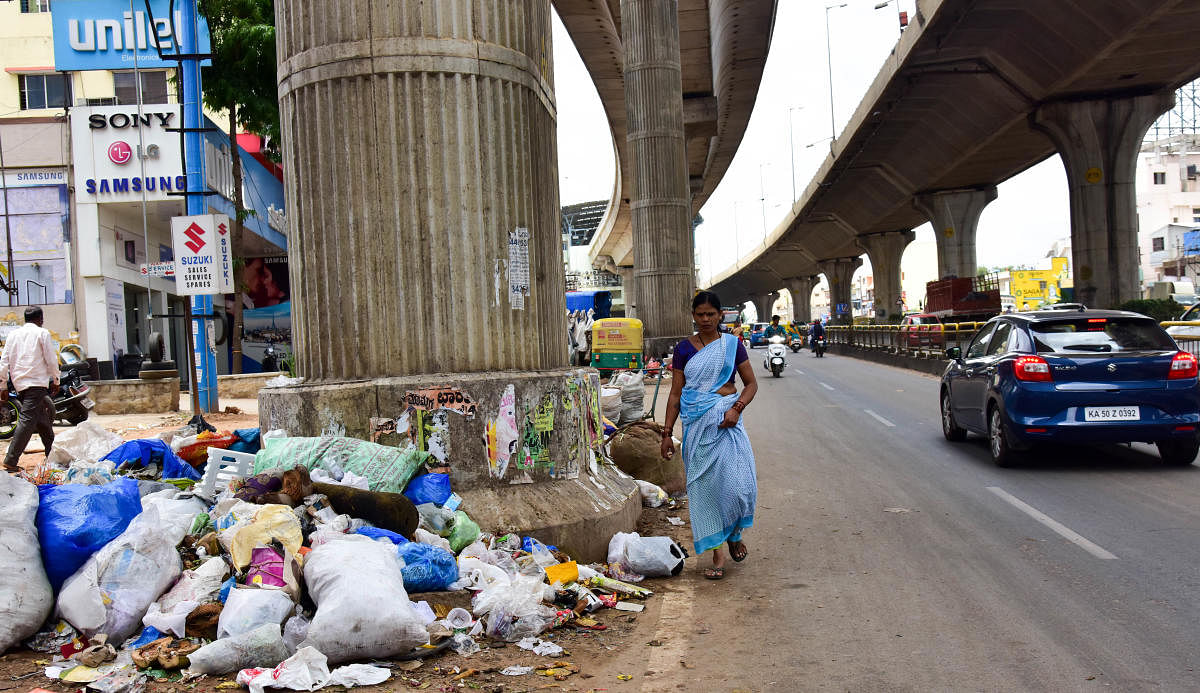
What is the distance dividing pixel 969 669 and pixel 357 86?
4.77 m

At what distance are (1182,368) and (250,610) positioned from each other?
887 centimetres

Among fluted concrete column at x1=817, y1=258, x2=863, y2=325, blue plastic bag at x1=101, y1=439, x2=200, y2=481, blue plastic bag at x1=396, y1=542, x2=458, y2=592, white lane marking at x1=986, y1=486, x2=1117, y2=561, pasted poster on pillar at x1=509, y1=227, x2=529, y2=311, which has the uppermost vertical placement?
fluted concrete column at x1=817, y1=258, x2=863, y2=325

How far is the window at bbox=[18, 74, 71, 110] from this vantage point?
1346 inches

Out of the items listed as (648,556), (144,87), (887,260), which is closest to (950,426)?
(648,556)

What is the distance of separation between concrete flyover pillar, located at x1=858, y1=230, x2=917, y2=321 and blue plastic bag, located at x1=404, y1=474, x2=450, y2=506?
73.1 m

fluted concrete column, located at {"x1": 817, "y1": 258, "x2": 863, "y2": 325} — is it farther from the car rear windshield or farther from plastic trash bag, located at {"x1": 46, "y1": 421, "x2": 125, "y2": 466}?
plastic trash bag, located at {"x1": 46, "y1": 421, "x2": 125, "y2": 466}

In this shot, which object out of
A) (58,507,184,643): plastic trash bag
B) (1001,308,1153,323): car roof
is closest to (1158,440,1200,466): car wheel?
(1001,308,1153,323): car roof

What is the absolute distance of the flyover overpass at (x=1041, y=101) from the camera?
2775 cm

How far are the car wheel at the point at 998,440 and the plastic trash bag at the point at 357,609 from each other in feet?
24.4

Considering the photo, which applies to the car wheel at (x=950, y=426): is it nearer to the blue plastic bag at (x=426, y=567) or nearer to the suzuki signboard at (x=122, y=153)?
the blue plastic bag at (x=426, y=567)

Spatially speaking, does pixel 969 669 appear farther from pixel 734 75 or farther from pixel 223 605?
pixel 734 75

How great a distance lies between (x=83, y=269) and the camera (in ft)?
91.0

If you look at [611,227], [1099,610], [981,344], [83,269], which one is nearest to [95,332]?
[83,269]

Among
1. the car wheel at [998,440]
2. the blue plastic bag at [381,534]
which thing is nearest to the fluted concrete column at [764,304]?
the car wheel at [998,440]
